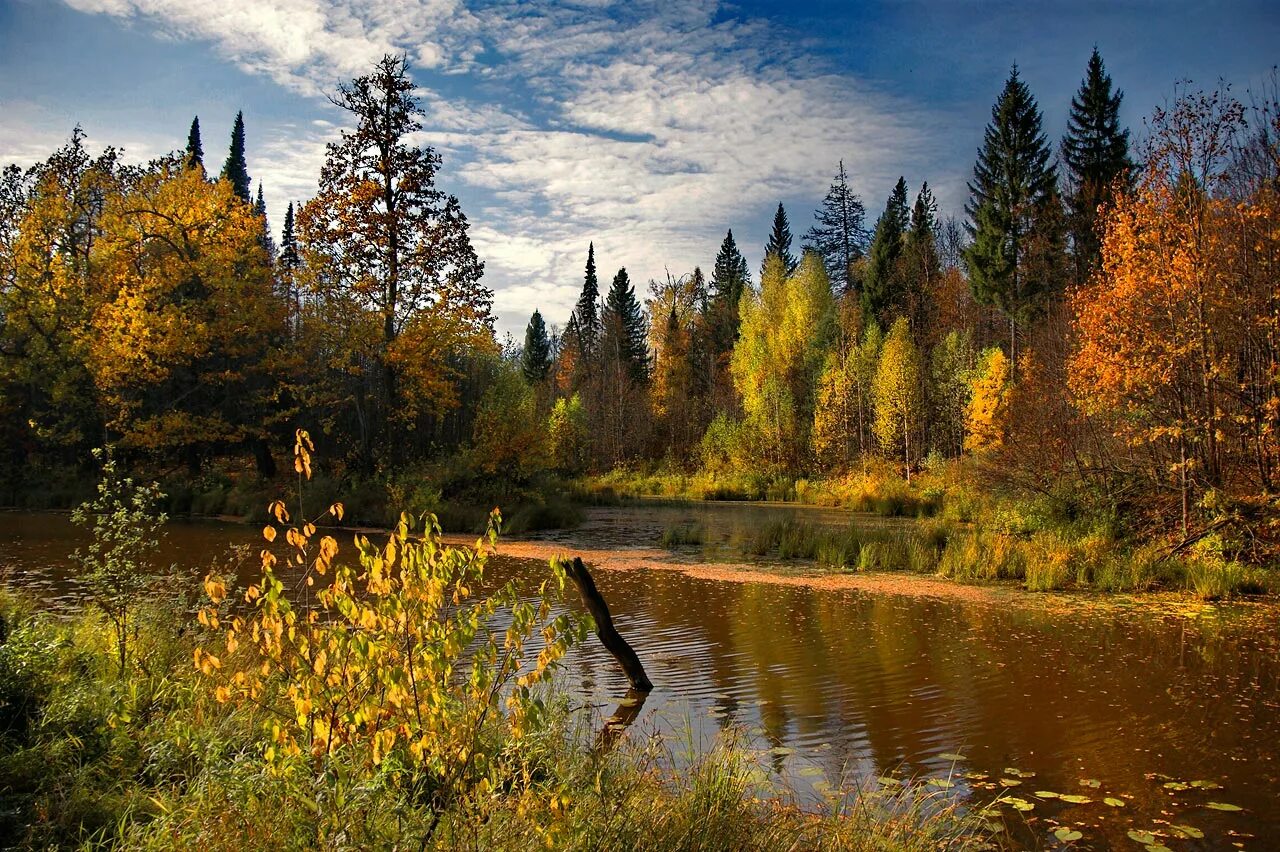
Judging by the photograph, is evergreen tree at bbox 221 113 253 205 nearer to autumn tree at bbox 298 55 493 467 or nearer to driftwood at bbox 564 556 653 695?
autumn tree at bbox 298 55 493 467

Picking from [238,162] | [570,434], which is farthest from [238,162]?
[570,434]

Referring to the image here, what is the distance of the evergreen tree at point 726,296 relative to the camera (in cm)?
5572

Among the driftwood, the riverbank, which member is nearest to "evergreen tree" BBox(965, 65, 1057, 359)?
the riverbank

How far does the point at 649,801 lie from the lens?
400cm

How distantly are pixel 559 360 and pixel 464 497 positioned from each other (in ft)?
164

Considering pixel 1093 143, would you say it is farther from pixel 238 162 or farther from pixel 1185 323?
pixel 238 162

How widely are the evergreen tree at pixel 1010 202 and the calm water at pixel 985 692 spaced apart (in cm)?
2536

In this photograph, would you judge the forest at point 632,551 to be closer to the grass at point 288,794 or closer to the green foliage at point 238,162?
Answer: the grass at point 288,794

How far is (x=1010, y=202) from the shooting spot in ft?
114

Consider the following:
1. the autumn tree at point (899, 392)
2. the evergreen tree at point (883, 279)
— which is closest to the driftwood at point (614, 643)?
the autumn tree at point (899, 392)

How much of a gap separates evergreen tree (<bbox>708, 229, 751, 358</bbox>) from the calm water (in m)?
42.6

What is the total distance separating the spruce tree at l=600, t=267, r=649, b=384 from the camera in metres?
55.6

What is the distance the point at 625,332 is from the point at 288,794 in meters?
54.3

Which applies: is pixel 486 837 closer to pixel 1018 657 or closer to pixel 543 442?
pixel 1018 657
